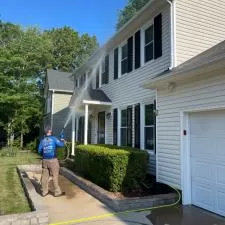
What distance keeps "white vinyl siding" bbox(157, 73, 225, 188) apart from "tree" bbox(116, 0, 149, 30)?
26.4 meters

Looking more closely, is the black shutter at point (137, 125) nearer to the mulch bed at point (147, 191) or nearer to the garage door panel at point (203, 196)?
the mulch bed at point (147, 191)

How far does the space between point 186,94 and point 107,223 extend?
3750 millimetres

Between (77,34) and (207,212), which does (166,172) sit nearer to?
(207,212)

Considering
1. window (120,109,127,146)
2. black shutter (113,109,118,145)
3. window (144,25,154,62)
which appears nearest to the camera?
window (144,25,154,62)

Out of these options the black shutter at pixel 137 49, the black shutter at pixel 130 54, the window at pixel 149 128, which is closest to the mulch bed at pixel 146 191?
the window at pixel 149 128

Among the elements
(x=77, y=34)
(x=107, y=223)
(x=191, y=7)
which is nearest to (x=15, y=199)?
(x=107, y=223)

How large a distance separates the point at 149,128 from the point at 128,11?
26.8m

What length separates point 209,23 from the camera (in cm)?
976

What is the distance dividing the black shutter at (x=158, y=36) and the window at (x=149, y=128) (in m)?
1.78

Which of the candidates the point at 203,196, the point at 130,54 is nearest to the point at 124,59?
the point at 130,54

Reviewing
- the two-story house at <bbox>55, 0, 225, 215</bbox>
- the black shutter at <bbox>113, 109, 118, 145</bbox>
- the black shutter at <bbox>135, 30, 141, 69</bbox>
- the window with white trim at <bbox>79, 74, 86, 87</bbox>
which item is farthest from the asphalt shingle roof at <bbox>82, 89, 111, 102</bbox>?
the window with white trim at <bbox>79, 74, 86, 87</bbox>

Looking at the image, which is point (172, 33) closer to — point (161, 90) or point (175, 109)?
point (161, 90)

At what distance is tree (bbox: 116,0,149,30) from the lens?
33.1m

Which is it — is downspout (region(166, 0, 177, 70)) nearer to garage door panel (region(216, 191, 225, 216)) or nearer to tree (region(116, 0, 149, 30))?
garage door panel (region(216, 191, 225, 216))
